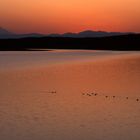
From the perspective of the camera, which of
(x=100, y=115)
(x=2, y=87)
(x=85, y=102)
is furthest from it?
(x=2, y=87)

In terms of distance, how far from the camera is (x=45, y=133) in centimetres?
1187

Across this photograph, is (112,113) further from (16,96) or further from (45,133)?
(16,96)

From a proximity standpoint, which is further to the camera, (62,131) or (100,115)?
(100,115)

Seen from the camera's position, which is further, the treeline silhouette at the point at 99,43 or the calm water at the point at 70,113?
the treeline silhouette at the point at 99,43

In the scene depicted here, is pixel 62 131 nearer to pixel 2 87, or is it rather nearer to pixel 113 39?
pixel 2 87

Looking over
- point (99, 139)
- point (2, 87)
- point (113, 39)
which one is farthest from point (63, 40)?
point (99, 139)

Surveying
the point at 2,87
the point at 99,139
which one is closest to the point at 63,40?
the point at 2,87

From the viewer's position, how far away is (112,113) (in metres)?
15.0

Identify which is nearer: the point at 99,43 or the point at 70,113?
the point at 70,113

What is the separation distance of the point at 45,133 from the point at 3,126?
69.0 inches

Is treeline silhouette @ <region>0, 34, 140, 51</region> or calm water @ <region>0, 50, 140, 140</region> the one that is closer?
calm water @ <region>0, 50, 140, 140</region>

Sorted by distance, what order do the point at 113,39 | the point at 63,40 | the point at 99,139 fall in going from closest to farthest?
the point at 99,139
the point at 113,39
the point at 63,40

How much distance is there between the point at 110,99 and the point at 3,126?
775cm

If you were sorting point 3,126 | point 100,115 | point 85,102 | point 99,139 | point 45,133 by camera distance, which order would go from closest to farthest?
point 99,139 → point 45,133 → point 3,126 → point 100,115 → point 85,102
